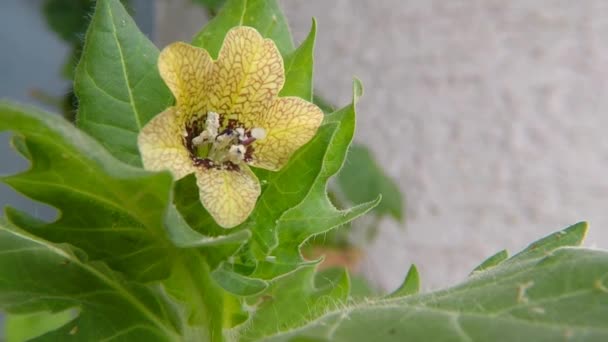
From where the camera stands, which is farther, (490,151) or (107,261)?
(490,151)

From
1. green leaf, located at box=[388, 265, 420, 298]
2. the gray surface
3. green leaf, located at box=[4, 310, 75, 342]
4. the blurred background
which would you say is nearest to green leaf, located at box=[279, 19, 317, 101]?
green leaf, located at box=[388, 265, 420, 298]

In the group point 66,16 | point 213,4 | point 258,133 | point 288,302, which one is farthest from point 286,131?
point 66,16

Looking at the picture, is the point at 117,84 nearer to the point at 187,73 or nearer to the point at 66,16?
the point at 187,73

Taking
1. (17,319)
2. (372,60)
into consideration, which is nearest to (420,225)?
(372,60)

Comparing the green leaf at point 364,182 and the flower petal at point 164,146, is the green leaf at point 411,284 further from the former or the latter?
the green leaf at point 364,182

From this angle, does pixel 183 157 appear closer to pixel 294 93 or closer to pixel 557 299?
pixel 294 93

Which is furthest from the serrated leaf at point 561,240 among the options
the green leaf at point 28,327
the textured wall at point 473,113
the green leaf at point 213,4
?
the textured wall at point 473,113

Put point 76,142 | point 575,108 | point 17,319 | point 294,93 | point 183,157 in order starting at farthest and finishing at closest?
point 575,108 → point 17,319 → point 294,93 → point 183,157 → point 76,142
